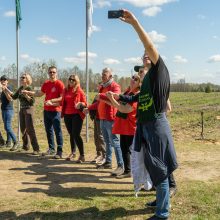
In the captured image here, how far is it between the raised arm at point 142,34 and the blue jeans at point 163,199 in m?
1.46

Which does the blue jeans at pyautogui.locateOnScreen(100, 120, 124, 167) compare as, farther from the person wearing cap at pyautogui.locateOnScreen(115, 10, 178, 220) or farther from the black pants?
the person wearing cap at pyautogui.locateOnScreen(115, 10, 178, 220)

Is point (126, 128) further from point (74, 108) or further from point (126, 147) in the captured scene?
point (74, 108)

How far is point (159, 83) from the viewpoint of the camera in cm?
433

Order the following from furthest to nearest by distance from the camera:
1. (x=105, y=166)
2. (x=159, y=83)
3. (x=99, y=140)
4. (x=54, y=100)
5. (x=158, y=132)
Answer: (x=54, y=100)
(x=99, y=140)
(x=105, y=166)
(x=158, y=132)
(x=159, y=83)

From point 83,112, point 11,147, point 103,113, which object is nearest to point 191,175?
point 103,113

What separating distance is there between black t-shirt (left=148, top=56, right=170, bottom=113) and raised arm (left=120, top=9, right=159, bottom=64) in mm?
139

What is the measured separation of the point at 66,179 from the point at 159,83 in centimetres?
321

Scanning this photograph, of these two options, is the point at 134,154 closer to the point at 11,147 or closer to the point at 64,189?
the point at 64,189

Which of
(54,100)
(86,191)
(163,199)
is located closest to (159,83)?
(163,199)

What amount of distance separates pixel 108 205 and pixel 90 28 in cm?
618

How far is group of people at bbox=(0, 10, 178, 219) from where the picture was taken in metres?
4.43

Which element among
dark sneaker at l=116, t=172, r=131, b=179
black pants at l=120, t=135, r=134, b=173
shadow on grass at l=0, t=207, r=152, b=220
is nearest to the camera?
shadow on grass at l=0, t=207, r=152, b=220

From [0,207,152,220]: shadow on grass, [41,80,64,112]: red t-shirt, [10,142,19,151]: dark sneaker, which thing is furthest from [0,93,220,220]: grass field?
[41,80,64,112]: red t-shirt

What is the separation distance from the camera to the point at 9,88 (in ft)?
33.3
